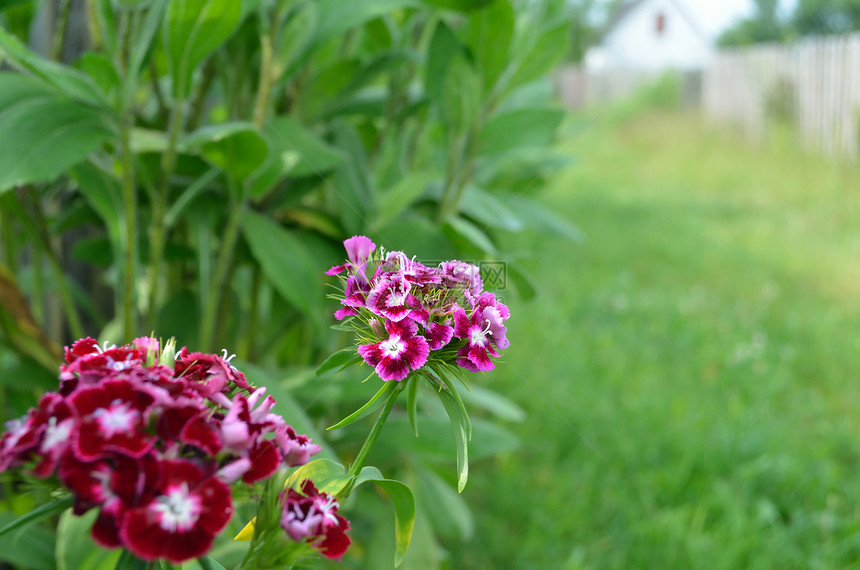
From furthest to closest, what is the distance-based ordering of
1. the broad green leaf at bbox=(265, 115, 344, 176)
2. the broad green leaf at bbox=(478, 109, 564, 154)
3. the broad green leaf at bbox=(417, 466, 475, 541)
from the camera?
the broad green leaf at bbox=(417, 466, 475, 541)
the broad green leaf at bbox=(478, 109, 564, 154)
the broad green leaf at bbox=(265, 115, 344, 176)

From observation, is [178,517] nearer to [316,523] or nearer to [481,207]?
[316,523]

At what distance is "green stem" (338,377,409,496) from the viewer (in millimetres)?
351

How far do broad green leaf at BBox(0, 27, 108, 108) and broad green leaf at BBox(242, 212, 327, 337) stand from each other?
204 millimetres

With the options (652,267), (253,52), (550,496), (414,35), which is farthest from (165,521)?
(652,267)

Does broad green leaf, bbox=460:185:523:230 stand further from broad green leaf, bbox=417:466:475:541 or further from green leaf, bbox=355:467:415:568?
green leaf, bbox=355:467:415:568

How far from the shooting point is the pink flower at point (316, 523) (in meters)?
0.31

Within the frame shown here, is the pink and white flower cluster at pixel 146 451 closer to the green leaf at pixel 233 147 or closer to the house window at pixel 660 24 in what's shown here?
the green leaf at pixel 233 147

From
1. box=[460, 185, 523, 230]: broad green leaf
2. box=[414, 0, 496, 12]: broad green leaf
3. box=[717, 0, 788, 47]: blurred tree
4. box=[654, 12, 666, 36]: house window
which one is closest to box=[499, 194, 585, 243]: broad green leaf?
box=[460, 185, 523, 230]: broad green leaf

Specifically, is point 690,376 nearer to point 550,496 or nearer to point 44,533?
point 550,496

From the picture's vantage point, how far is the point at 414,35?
45.8 inches

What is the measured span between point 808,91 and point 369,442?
7491 mm

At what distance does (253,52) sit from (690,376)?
5.53 feet

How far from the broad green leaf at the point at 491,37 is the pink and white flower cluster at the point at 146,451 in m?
0.62

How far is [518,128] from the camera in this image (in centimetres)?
91
